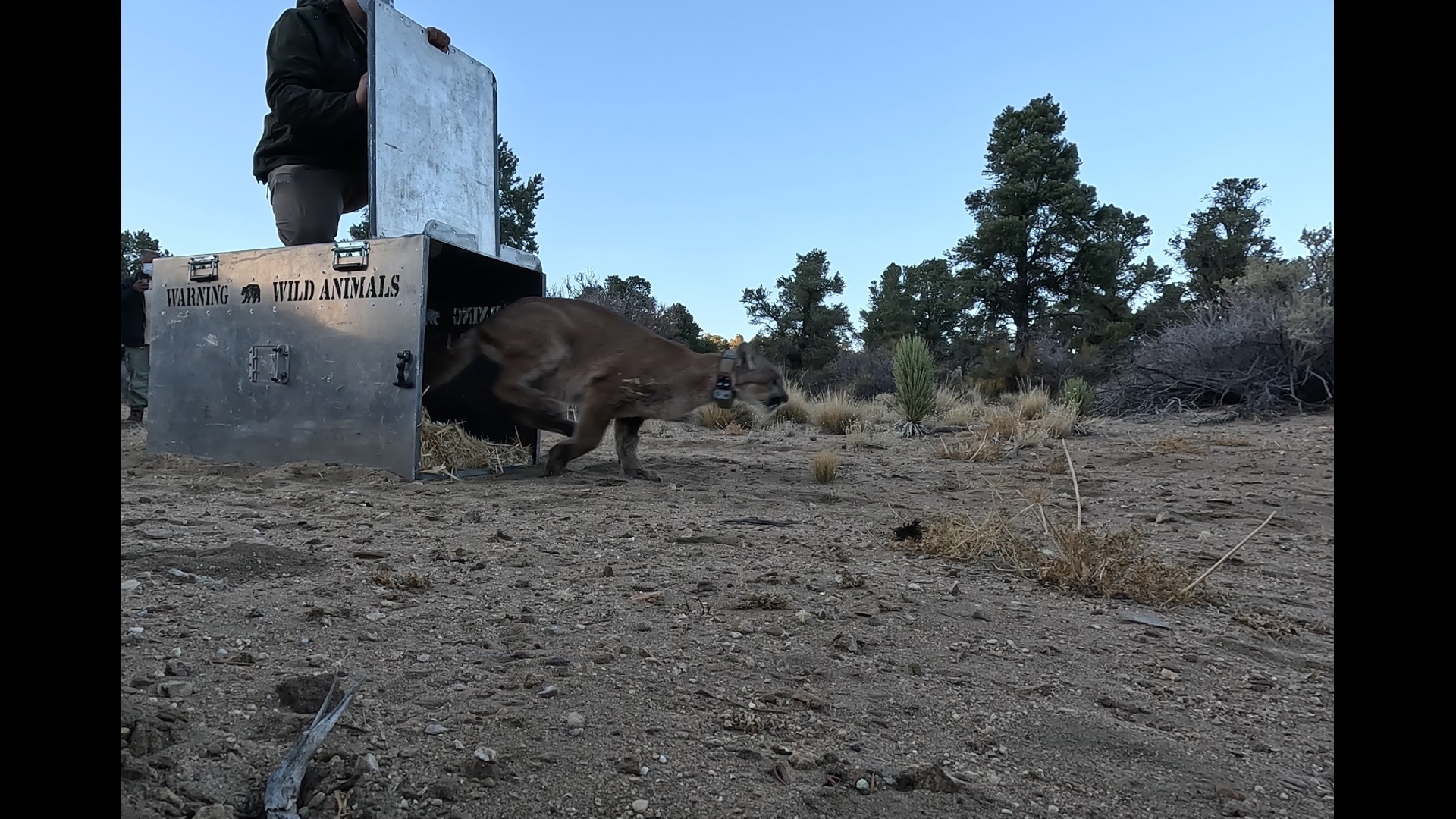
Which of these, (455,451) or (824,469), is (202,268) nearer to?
(455,451)

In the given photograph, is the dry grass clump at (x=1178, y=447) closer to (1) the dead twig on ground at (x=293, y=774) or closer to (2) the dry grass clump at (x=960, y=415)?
(2) the dry grass clump at (x=960, y=415)

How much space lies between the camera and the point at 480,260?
18.6ft

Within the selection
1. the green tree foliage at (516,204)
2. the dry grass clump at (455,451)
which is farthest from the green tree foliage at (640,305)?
the dry grass clump at (455,451)

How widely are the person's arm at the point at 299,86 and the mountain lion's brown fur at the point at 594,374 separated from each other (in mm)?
1545

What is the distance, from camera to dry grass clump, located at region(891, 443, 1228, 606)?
2.57 m

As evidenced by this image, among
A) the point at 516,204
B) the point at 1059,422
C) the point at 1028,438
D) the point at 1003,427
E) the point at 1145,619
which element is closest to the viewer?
the point at 1145,619

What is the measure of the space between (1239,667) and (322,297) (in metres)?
4.71

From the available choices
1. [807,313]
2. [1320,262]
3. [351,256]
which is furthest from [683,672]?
[807,313]

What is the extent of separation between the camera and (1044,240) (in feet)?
83.1

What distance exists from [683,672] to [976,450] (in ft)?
19.7

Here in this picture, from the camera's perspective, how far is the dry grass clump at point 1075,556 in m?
2.57

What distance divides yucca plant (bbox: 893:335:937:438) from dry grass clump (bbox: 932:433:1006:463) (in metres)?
1.89
